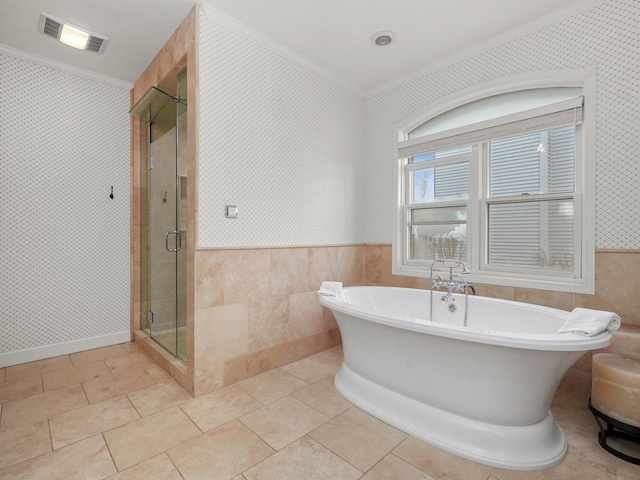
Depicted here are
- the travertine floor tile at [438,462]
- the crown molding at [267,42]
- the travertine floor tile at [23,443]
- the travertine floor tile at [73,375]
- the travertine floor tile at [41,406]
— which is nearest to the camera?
the travertine floor tile at [438,462]

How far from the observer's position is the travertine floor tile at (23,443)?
152 centimetres

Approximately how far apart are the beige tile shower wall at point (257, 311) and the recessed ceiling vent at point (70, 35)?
1.96m

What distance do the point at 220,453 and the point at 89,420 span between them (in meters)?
0.92

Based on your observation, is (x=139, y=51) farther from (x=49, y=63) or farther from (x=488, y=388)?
(x=488, y=388)

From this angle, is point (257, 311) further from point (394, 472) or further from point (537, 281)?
point (537, 281)

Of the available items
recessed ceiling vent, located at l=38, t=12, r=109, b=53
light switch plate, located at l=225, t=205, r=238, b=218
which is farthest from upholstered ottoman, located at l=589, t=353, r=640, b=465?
recessed ceiling vent, located at l=38, t=12, r=109, b=53

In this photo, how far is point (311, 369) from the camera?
8.44ft

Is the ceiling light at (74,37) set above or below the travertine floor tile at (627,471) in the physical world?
above

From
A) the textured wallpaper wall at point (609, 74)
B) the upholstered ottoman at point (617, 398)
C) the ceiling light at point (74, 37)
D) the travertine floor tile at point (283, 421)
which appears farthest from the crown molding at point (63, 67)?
the upholstered ottoman at point (617, 398)

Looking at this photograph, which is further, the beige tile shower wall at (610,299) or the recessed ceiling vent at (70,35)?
the recessed ceiling vent at (70,35)

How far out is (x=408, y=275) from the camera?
3.05 m

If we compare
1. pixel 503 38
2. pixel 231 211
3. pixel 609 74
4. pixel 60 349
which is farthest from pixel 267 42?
pixel 60 349

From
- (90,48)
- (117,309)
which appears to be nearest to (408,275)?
(117,309)

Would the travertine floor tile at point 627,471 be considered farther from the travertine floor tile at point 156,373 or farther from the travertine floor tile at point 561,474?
the travertine floor tile at point 156,373
